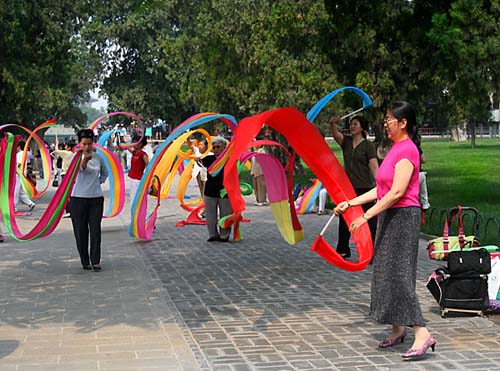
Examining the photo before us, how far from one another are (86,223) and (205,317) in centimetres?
341

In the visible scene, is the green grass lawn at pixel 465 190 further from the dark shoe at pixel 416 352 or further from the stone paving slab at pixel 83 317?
the dark shoe at pixel 416 352

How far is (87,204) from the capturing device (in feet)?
35.6

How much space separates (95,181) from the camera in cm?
1092

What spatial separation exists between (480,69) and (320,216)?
14.9 feet

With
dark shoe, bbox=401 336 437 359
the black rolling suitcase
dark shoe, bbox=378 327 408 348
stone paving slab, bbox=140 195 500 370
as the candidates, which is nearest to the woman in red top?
stone paving slab, bbox=140 195 500 370

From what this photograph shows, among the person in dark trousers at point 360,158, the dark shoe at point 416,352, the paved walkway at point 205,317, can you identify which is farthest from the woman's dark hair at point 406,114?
the person in dark trousers at point 360,158

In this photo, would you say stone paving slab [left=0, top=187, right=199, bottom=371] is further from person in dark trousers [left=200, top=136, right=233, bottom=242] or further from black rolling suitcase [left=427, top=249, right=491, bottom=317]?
black rolling suitcase [left=427, top=249, right=491, bottom=317]

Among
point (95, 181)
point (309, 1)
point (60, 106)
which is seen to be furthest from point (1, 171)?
point (60, 106)

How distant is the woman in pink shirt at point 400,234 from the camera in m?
6.32

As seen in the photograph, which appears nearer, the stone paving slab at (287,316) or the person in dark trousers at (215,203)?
the stone paving slab at (287,316)

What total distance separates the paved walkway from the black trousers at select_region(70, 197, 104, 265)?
0.32 metres

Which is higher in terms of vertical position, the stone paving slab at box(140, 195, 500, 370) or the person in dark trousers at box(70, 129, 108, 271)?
the person in dark trousers at box(70, 129, 108, 271)

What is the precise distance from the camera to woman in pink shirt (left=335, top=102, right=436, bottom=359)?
249 inches

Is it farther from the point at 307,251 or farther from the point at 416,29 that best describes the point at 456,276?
the point at 416,29
